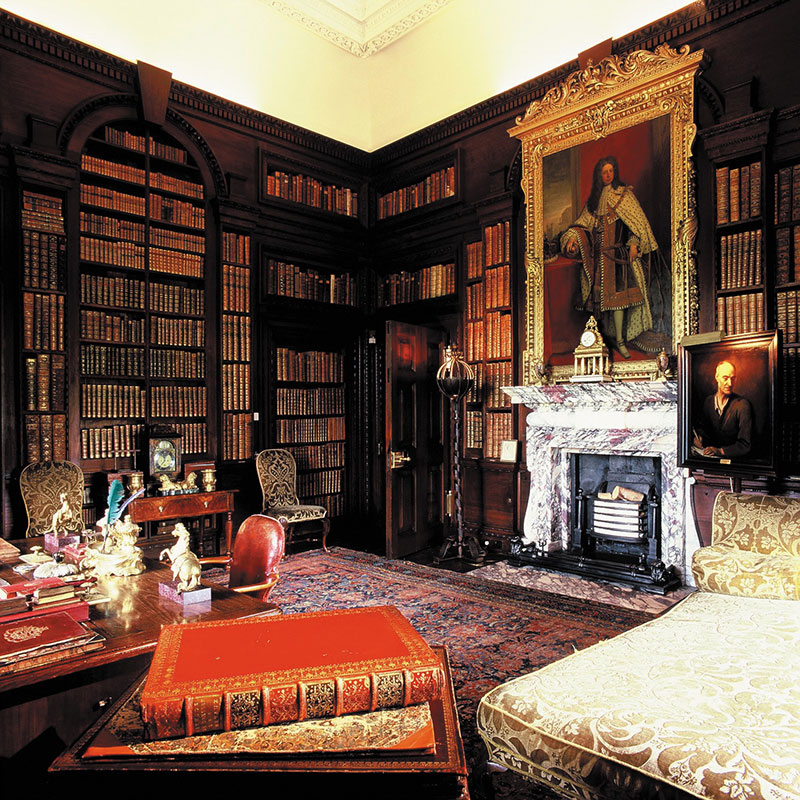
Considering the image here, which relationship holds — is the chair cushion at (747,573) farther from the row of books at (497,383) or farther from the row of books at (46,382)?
the row of books at (46,382)

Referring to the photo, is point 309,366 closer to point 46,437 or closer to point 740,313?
point 46,437

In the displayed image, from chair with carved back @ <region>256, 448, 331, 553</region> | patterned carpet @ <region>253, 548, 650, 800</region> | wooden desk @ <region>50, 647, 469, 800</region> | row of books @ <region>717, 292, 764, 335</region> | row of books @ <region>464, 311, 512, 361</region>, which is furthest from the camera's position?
row of books @ <region>464, 311, 512, 361</region>

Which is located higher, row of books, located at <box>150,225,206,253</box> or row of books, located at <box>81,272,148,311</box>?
row of books, located at <box>150,225,206,253</box>

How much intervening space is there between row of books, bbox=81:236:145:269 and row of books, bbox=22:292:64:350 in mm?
448

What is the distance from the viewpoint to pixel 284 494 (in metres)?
6.05

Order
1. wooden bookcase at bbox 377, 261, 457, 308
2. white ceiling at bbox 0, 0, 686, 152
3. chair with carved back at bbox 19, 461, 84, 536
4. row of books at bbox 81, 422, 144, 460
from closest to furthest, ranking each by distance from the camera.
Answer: chair with carved back at bbox 19, 461, 84, 536, row of books at bbox 81, 422, 144, 460, white ceiling at bbox 0, 0, 686, 152, wooden bookcase at bbox 377, 261, 457, 308

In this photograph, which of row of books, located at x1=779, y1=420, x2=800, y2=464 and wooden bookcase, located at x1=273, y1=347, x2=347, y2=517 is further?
wooden bookcase, located at x1=273, y1=347, x2=347, y2=517

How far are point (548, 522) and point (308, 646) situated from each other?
4561mm

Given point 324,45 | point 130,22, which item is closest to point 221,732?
point 130,22

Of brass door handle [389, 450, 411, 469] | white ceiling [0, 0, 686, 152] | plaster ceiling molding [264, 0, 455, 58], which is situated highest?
plaster ceiling molding [264, 0, 455, 58]

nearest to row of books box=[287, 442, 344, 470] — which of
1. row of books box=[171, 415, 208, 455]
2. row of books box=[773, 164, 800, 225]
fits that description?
row of books box=[171, 415, 208, 455]

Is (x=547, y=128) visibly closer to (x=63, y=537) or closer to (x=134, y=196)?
(x=134, y=196)

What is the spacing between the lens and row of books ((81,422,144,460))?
503 centimetres

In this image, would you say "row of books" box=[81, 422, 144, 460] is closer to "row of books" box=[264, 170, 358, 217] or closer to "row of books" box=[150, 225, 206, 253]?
"row of books" box=[150, 225, 206, 253]
